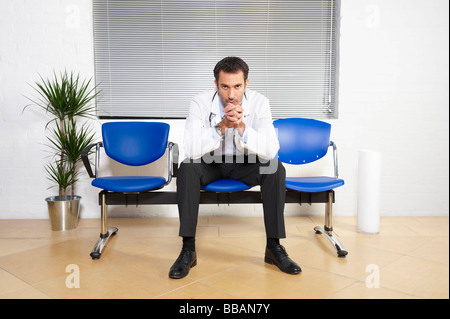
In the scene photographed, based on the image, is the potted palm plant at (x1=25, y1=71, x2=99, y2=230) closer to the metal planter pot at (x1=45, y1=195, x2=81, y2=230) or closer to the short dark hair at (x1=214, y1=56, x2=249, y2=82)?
the metal planter pot at (x1=45, y1=195, x2=81, y2=230)

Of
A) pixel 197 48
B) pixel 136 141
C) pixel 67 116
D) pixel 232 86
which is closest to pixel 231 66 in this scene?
pixel 232 86

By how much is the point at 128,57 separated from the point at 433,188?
303cm

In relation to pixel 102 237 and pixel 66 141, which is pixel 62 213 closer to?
pixel 66 141

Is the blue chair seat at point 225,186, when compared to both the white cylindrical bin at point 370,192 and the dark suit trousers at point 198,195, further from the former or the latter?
the white cylindrical bin at point 370,192

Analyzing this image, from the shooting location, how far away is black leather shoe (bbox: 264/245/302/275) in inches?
83.2

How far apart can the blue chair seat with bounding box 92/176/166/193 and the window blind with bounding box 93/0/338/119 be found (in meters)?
1.03

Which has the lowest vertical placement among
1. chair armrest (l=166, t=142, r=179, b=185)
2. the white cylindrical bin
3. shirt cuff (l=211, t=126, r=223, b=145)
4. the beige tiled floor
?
the beige tiled floor

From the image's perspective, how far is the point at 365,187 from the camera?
9.78 feet

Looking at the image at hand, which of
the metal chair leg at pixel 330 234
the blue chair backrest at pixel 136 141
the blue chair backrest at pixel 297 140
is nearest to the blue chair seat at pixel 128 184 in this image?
the blue chair backrest at pixel 136 141

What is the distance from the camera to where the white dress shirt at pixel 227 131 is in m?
2.28

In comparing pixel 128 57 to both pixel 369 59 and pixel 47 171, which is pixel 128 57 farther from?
pixel 369 59

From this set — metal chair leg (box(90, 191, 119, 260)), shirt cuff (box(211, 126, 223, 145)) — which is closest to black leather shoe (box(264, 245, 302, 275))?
shirt cuff (box(211, 126, 223, 145))

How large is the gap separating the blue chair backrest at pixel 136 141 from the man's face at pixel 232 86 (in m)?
0.63
